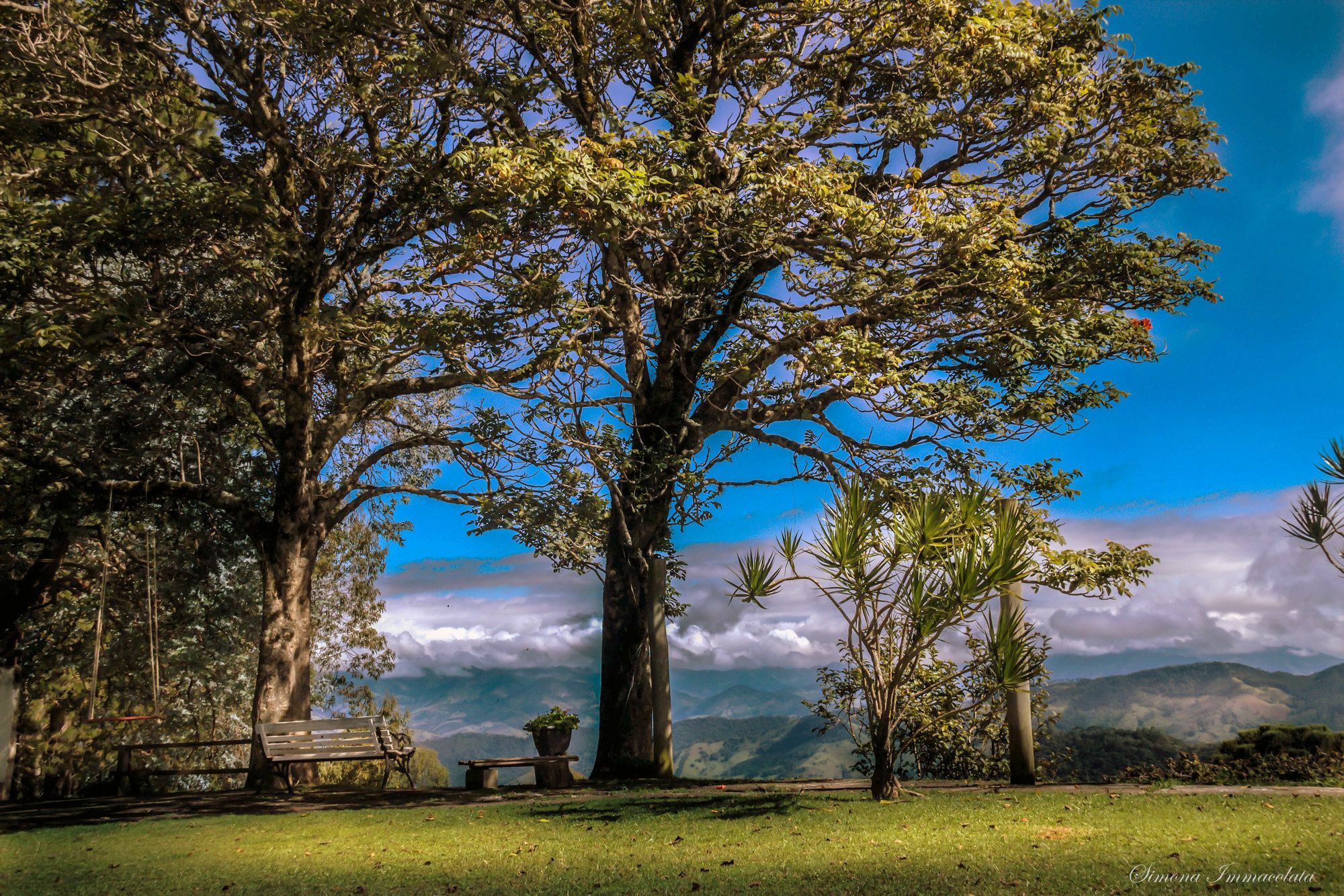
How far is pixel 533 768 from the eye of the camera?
1251cm

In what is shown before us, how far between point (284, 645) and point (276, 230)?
587 centimetres

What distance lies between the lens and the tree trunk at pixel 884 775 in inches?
345

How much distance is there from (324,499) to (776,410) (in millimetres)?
7025

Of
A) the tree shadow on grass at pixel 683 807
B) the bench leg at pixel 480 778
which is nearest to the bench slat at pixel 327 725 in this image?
the bench leg at pixel 480 778

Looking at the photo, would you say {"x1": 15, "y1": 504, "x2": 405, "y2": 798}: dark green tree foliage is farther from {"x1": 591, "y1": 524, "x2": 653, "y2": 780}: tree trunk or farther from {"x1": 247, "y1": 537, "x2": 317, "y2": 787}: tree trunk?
{"x1": 591, "y1": 524, "x2": 653, "y2": 780}: tree trunk

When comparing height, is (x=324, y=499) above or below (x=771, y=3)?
below

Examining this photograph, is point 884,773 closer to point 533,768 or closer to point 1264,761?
point 1264,761

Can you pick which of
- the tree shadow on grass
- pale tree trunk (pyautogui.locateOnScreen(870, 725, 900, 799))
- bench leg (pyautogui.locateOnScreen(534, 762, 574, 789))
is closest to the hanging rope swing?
bench leg (pyautogui.locateOnScreen(534, 762, 574, 789))

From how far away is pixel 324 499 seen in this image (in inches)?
564

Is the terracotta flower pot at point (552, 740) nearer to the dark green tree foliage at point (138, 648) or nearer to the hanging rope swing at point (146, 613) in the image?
the hanging rope swing at point (146, 613)

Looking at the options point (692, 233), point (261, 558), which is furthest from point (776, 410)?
point (261, 558)

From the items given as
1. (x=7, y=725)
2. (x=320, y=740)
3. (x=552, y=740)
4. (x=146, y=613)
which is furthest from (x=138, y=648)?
(x=552, y=740)

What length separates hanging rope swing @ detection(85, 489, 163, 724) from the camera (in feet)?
33.5

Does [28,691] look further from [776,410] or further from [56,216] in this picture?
[776,410]
